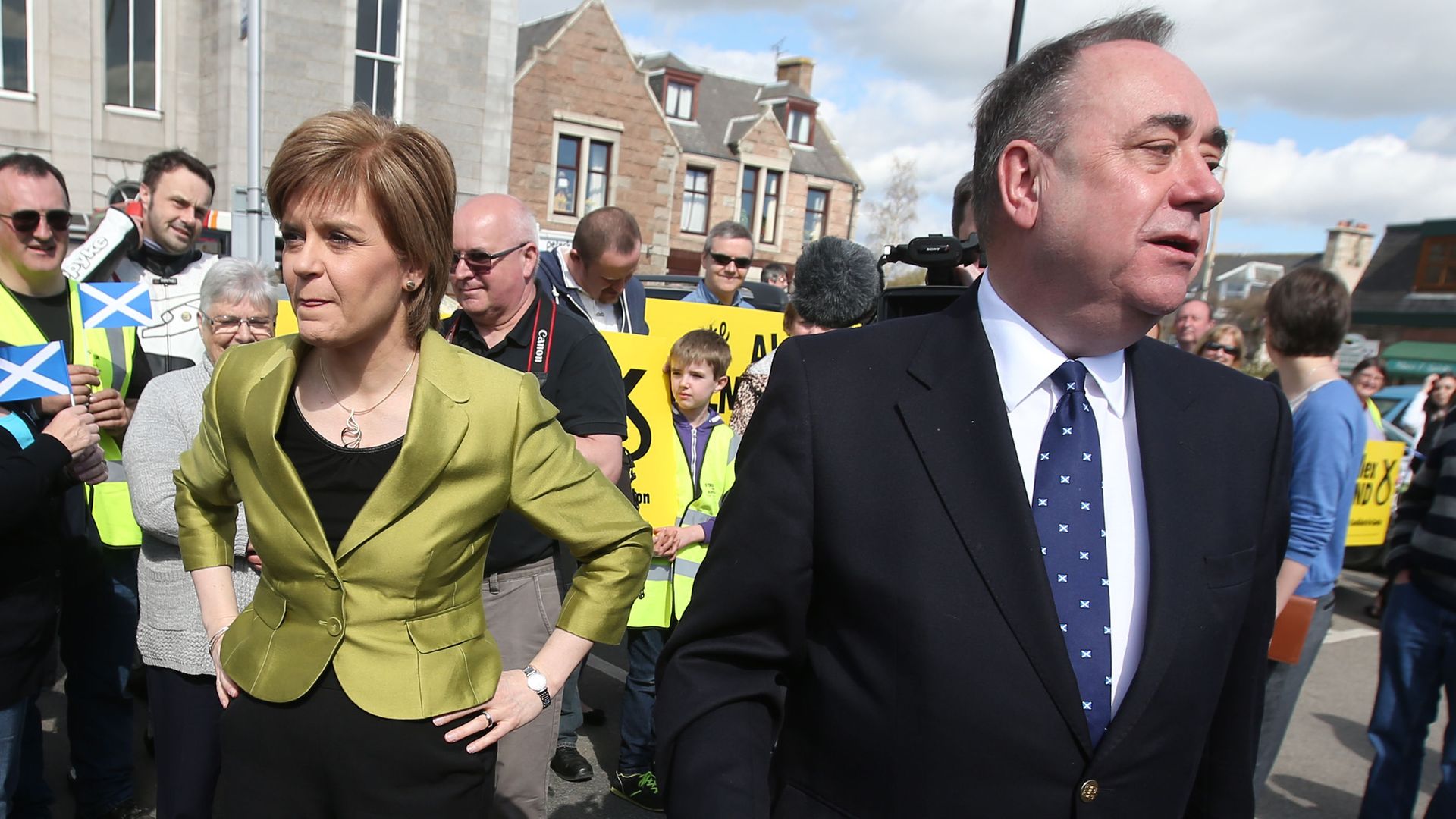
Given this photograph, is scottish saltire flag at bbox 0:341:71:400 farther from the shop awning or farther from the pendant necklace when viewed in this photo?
the shop awning

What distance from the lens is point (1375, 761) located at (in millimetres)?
3797

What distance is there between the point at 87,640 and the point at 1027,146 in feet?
12.7

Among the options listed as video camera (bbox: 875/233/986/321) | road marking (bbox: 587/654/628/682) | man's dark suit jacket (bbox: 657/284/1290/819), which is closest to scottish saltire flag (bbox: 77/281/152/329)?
video camera (bbox: 875/233/986/321)

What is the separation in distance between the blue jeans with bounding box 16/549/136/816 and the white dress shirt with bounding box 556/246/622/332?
97.1 inches

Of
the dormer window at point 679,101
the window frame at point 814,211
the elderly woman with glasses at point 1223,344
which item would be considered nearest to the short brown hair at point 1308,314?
the elderly woman with glasses at point 1223,344

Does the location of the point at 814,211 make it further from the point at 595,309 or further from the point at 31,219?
the point at 31,219

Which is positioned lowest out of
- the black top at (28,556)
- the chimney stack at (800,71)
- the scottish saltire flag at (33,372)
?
the black top at (28,556)

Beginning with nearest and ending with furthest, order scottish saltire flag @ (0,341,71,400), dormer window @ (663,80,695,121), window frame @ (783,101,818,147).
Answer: scottish saltire flag @ (0,341,71,400) < dormer window @ (663,80,695,121) < window frame @ (783,101,818,147)

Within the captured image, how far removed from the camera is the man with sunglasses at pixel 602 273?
4.91 meters

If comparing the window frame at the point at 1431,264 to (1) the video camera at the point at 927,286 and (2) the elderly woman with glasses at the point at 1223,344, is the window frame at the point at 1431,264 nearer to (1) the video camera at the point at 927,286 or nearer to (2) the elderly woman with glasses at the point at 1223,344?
(2) the elderly woman with glasses at the point at 1223,344

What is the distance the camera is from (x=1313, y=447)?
11.2ft

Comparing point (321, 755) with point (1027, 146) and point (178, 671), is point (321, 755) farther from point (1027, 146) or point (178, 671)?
point (1027, 146)

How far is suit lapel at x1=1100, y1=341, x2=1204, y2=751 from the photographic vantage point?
135 cm

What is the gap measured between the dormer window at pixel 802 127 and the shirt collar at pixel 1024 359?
131 feet
